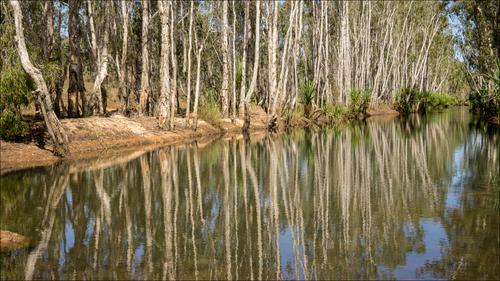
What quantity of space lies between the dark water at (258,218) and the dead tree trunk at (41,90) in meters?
1.63

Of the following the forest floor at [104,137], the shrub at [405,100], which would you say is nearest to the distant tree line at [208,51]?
the forest floor at [104,137]

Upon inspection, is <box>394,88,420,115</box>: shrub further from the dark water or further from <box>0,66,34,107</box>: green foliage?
<box>0,66,34,107</box>: green foliage

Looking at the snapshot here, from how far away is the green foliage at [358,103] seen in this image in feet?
126

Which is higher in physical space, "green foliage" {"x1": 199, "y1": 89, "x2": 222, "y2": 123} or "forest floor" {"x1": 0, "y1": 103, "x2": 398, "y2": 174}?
"green foliage" {"x1": 199, "y1": 89, "x2": 222, "y2": 123}

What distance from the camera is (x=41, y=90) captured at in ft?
54.2

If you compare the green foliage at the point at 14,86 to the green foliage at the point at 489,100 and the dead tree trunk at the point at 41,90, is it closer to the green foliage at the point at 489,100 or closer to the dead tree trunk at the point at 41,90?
the dead tree trunk at the point at 41,90

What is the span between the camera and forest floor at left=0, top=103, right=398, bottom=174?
659 inches

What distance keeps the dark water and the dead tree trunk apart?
1634 mm

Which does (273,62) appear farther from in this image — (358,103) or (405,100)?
(405,100)

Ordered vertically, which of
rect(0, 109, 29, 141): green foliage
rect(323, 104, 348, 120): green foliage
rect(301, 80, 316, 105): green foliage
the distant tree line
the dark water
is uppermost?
the distant tree line

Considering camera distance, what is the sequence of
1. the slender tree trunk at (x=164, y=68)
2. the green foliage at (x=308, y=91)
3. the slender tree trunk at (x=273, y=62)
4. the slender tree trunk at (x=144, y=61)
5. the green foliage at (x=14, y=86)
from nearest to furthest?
the green foliage at (x=14, y=86) < the slender tree trunk at (x=164, y=68) < the slender tree trunk at (x=144, y=61) < the slender tree trunk at (x=273, y=62) < the green foliage at (x=308, y=91)

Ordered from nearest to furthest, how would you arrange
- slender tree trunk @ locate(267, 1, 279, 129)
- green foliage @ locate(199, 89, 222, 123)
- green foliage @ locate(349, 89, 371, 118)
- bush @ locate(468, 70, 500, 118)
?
1. green foliage @ locate(199, 89, 222, 123)
2. slender tree trunk @ locate(267, 1, 279, 129)
3. bush @ locate(468, 70, 500, 118)
4. green foliage @ locate(349, 89, 371, 118)

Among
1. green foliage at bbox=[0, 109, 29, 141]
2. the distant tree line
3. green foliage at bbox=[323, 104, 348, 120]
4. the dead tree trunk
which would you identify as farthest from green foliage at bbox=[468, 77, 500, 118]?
green foliage at bbox=[0, 109, 29, 141]

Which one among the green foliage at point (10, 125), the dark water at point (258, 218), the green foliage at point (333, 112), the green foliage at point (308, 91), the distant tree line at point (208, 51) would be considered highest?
the distant tree line at point (208, 51)
